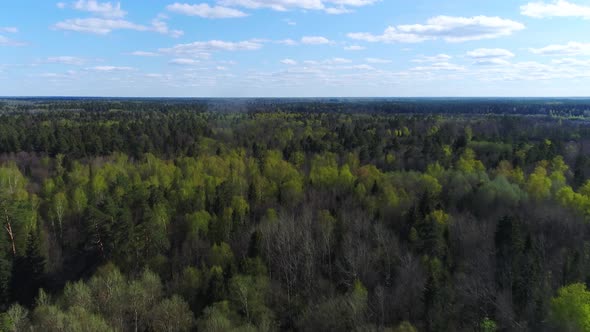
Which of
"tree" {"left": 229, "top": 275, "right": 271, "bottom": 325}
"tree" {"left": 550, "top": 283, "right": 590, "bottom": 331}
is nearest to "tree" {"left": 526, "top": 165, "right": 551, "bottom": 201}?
"tree" {"left": 550, "top": 283, "right": 590, "bottom": 331}

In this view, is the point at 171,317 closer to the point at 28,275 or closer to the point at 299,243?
the point at 299,243

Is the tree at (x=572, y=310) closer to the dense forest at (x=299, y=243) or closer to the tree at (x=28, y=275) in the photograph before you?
the dense forest at (x=299, y=243)

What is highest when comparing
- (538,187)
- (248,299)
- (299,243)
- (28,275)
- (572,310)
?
(538,187)

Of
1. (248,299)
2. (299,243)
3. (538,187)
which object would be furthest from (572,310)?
(538,187)

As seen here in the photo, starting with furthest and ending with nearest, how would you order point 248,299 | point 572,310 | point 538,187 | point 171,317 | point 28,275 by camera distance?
point 538,187, point 28,275, point 248,299, point 171,317, point 572,310

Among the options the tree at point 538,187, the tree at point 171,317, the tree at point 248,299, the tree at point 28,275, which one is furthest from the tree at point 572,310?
the tree at point 28,275

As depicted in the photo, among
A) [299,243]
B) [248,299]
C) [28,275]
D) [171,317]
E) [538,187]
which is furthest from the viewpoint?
[538,187]

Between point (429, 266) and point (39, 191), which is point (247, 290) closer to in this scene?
point (429, 266)

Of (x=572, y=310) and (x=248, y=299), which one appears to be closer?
(x=572, y=310)

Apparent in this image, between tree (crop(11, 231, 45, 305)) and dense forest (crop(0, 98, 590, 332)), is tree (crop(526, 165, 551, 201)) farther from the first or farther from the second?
tree (crop(11, 231, 45, 305))
